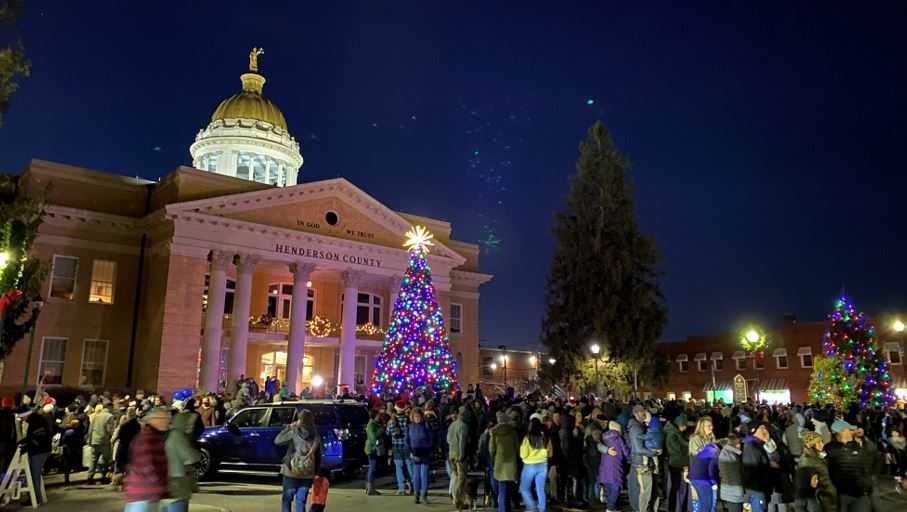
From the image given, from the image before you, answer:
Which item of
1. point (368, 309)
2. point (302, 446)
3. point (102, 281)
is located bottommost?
point (302, 446)

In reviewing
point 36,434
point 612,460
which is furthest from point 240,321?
point 612,460

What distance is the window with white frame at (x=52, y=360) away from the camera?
28683 mm

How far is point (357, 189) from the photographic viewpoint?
34.3m

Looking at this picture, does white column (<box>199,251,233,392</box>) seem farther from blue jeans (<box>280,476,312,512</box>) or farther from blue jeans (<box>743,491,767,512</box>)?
blue jeans (<box>743,491,767,512</box>)

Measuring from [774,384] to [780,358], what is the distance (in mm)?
2220

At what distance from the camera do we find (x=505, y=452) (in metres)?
10.5

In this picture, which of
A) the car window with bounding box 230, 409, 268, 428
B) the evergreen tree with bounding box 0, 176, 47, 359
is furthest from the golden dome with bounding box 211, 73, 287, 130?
the car window with bounding box 230, 409, 268, 428

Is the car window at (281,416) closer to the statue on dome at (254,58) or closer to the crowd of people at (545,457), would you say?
the crowd of people at (545,457)

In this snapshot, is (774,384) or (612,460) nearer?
(612,460)

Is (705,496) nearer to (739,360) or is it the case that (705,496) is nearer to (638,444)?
(638,444)

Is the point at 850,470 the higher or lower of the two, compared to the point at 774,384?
lower

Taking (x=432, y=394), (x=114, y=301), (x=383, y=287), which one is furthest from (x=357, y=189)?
(x=432, y=394)

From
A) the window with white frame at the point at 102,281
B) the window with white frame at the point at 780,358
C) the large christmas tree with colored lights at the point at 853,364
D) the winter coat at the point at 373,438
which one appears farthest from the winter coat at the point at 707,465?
the window with white frame at the point at 780,358

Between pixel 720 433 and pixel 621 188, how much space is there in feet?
91.5
